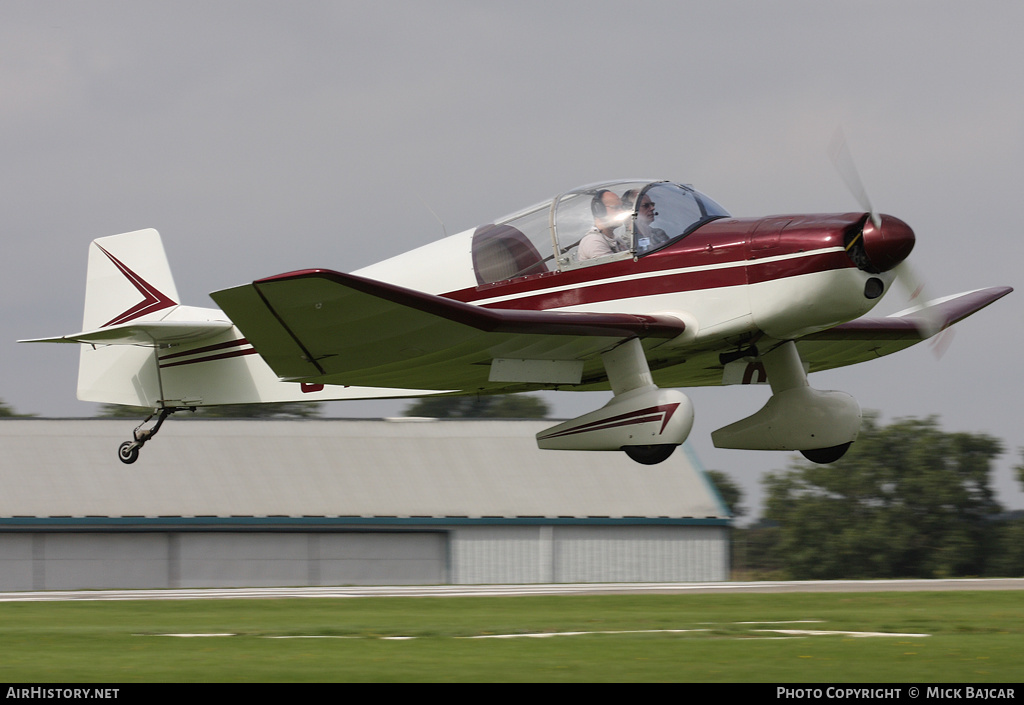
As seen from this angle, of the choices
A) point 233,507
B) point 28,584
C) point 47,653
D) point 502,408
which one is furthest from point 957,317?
point 502,408

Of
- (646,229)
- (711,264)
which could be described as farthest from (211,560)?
(711,264)

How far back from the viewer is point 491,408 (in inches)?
3147

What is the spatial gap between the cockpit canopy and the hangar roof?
24187 mm

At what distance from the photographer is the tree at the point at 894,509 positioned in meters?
48.0

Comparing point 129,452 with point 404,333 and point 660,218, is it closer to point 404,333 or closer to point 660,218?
point 404,333

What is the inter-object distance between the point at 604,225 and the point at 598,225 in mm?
61

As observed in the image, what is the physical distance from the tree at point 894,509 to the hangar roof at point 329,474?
12984 millimetres

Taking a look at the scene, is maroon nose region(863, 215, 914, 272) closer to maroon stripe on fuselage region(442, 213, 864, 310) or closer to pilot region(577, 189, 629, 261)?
maroon stripe on fuselage region(442, 213, 864, 310)

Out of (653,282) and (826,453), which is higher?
(653,282)

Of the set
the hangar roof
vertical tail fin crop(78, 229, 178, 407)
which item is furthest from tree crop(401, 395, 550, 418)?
vertical tail fin crop(78, 229, 178, 407)

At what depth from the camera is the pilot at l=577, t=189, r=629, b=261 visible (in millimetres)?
11844

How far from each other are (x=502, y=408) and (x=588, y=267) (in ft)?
224

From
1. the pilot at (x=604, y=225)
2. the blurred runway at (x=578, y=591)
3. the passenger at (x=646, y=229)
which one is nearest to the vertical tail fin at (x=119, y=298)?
the blurred runway at (x=578, y=591)
